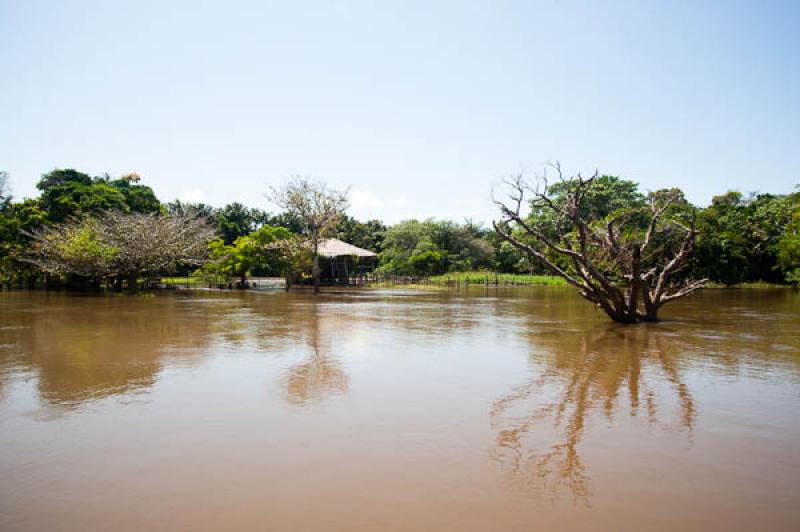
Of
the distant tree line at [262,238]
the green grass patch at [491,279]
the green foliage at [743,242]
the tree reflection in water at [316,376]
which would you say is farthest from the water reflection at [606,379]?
the green grass patch at [491,279]

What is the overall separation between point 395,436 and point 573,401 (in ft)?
8.47

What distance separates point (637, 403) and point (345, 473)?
4025 millimetres

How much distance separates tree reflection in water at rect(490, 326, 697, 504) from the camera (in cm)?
470

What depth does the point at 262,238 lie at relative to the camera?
34.6 m

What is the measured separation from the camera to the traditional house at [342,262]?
39219 mm

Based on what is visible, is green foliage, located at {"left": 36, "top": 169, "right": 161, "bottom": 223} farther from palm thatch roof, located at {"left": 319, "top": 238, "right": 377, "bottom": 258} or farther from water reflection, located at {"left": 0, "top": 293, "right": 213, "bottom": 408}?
water reflection, located at {"left": 0, "top": 293, "right": 213, "bottom": 408}

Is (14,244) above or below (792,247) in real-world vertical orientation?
above

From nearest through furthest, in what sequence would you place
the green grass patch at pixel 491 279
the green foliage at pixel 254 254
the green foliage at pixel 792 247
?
the green foliage at pixel 792 247 → the green foliage at pixel 254 254 → the green grass patch at pixel 491 279

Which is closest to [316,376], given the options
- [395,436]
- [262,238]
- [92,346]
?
[395,436]

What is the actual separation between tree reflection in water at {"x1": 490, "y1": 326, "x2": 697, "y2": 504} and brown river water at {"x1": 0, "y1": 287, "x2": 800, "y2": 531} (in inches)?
1.3

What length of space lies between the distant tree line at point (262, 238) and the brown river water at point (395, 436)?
7778 mm

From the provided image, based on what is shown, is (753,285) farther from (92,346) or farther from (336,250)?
(92,346)

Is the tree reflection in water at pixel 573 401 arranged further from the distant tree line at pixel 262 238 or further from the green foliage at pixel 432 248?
the green foliage at pixel 432 248

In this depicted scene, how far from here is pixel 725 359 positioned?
10086 mm
